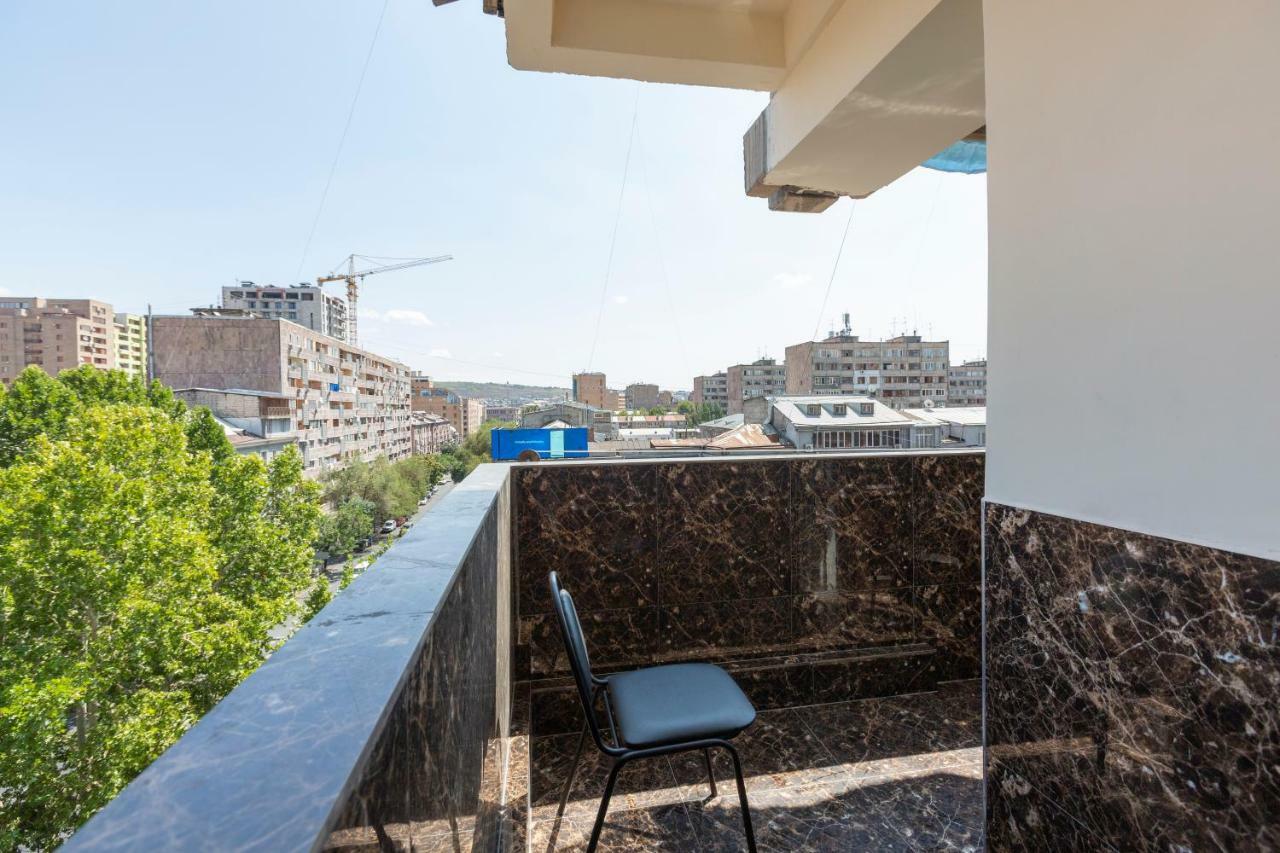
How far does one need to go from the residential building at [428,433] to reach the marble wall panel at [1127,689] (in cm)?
5441

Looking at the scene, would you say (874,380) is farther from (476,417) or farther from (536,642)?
(476,417)

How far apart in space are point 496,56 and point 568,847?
294 centimetres

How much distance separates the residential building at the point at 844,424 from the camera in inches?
214

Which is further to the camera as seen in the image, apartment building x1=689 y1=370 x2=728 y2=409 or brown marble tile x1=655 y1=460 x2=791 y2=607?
apartment building x1=689 y1=370 x2=728 y2=409

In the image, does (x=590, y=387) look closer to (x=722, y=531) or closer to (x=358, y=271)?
(x=358, y=271)

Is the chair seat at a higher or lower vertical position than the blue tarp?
lower

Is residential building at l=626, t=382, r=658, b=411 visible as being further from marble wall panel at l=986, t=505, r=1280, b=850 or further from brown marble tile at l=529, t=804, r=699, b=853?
marble wall panel at l=986, t=505, r=1280, b=850

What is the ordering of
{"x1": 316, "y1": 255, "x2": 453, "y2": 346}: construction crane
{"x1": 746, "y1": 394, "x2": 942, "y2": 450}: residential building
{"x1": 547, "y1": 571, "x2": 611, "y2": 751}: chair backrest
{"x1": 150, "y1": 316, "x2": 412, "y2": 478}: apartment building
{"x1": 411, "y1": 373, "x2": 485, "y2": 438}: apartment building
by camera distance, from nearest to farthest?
{"x1": 547, "y1": 571, "x2": 611, "y2": 751}: chair backrest < {"x1": 746, "y1": 394, "x2": 942, "y2": 450}: residential building < {"x1": 150, "y1": 316, "x2": 412, "y2": 478}: apartment building < {"x1": 316, "y1": 255, "x2": 453, "y2": 346}: construction crane < {"x1": 411, "y1": 373, "x2": 485, "y2": 438}: apartment building

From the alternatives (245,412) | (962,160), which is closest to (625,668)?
(962,160)

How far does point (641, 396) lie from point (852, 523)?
5226cm

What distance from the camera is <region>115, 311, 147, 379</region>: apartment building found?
49.0m

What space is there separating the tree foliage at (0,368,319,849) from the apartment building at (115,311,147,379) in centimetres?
5094

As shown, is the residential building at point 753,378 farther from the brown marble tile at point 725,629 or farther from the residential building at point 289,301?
the residential building at point 289,301

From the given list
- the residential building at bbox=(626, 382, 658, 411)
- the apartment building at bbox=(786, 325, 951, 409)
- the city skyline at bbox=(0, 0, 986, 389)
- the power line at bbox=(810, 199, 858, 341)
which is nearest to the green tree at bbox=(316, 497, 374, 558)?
the city skyline at bbox=(0, 0, 986, 389)
